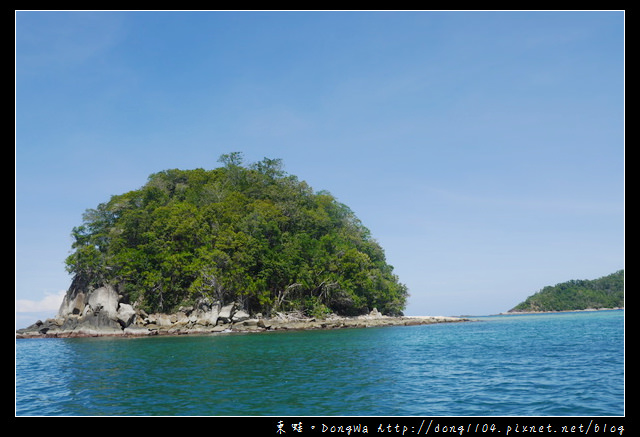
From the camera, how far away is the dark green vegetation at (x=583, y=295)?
5281 inches

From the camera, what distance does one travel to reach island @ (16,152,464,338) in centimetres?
5338

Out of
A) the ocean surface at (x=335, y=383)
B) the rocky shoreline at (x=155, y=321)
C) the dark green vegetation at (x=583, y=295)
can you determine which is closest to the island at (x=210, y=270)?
the rocky shoreline at (x=155, y=321)

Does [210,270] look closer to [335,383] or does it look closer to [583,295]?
[335,383]

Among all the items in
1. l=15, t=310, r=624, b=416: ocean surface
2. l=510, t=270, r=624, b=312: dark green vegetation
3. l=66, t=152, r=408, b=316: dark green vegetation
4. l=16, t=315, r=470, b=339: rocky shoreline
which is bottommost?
l=510, t=270, r=624, b=312: dark green vegetation

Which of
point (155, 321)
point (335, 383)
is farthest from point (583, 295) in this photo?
point (335, 383)

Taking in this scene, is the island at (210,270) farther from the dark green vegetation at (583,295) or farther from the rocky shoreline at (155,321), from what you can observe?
the dark green vegetation at (583,295)

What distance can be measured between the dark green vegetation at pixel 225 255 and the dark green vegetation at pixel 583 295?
99.6 m

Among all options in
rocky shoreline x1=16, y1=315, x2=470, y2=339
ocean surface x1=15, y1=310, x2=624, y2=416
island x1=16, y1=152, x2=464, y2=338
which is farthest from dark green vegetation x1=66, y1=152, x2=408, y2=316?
ocean surface x1=15, y1=310, x2=624, y2=416

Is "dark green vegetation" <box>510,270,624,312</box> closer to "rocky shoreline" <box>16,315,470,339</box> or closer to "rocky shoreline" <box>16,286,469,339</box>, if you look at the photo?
"rocky shoreline" <box>16,315,470,339</box>

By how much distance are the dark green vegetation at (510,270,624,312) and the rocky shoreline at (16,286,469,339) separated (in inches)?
4247
